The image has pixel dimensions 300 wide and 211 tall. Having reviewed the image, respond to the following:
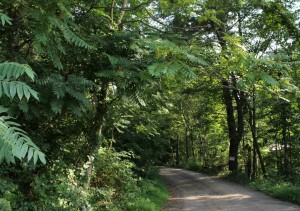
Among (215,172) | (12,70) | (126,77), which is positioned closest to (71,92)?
(126,77)

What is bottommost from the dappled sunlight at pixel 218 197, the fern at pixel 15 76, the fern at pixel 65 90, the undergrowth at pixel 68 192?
the dappled sunlight at pixel 218 197

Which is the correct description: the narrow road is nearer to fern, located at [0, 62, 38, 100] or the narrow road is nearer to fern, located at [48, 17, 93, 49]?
fern, located at [48, 17, 93, 49]

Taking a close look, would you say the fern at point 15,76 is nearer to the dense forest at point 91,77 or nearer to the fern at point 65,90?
the dense forest at point 91,77

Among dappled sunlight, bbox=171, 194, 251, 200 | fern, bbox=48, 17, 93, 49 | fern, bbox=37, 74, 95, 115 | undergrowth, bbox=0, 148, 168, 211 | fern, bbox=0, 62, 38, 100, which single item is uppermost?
fern, bbox=48, 17, 93, 49

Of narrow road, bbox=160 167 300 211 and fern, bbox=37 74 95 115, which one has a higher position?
fern, bbox=37 74 95 115

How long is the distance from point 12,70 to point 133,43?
319cm

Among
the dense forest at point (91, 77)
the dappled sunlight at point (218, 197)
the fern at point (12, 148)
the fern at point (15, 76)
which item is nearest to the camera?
the fern at point (12, 148)

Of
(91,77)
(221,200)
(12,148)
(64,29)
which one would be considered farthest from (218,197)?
(12,148)

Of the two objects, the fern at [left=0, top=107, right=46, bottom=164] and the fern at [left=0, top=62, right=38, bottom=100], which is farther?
the fern at [left=0, top=62, right=38, bottom=100]

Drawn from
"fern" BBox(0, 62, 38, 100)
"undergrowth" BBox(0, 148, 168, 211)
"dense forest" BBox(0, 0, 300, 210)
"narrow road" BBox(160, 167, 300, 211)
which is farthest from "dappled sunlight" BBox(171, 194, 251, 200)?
"fern" BBox(0, 62, 38, 100)

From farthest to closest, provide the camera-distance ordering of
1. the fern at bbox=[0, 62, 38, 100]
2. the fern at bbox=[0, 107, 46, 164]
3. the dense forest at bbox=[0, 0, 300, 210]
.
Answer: the dense forest at bbox=[0, 0, 300, 210] → the fern at bbox=[0, 62, 38, 100] → the fern at bbox=[0, 107, 46, 164]

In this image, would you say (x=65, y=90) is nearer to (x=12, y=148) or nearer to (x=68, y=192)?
(x=12, y=148)

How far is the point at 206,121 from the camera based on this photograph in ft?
87.5

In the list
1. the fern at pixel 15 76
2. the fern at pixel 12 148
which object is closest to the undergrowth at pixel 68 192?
the fern at pixel 15 76
